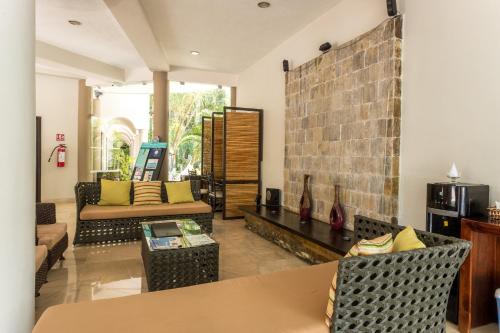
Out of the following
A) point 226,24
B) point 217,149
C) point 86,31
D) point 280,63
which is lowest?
point 217,149

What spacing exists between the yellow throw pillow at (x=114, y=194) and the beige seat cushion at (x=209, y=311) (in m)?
3.40

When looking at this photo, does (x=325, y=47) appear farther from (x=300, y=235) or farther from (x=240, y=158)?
(x=240, y=158)

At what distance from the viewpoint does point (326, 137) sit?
4.49 metres

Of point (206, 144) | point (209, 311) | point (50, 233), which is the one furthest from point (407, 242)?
point (206, 144)

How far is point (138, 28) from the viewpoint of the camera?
16.2 feet

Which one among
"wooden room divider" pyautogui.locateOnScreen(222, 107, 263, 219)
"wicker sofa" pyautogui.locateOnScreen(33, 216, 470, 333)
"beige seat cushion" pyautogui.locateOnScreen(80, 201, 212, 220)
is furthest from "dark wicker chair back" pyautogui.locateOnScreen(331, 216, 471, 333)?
"wooden room divider" pyautogui.locateOnScreen(222, 107, 263, 219)

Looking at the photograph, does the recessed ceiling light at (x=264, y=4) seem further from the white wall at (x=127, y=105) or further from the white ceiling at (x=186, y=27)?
the white wall at (x=127, y=105)

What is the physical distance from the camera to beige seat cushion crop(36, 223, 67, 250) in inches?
117

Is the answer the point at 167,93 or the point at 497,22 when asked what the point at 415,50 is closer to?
the point at 497,22

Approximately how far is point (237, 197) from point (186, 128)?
6.84 m

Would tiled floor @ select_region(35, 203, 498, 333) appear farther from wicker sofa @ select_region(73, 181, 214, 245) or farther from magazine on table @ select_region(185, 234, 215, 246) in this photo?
magazine on table @ select_region(185, 234, 215, 246)

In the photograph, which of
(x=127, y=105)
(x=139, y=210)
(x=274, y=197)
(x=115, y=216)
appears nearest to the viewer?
(x=115, y=216)

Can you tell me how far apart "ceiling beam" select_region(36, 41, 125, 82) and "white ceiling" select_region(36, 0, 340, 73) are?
0.52 feet

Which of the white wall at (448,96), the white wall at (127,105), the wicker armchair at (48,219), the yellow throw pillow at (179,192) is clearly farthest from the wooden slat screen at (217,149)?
the white wall at (127,105)
